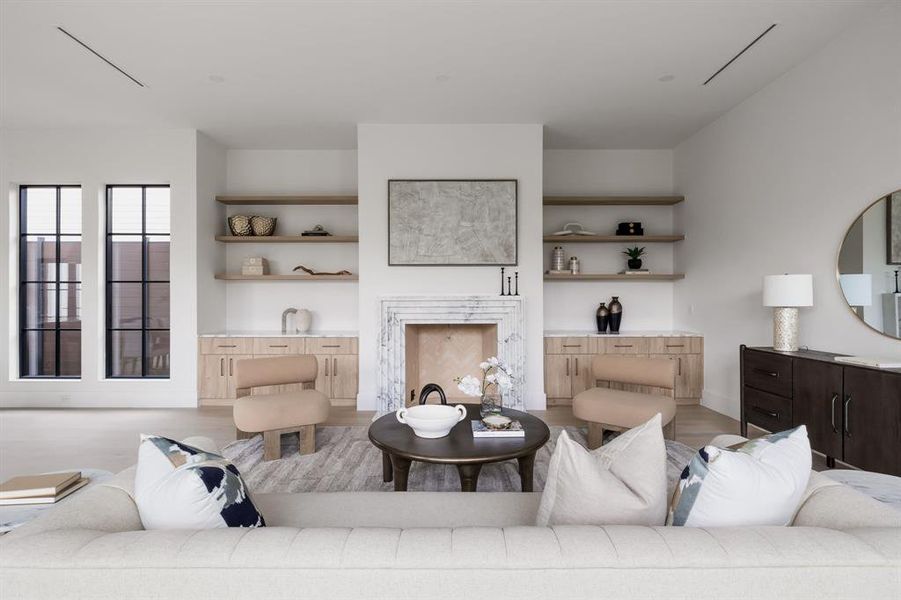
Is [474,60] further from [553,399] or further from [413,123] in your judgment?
[553,399]

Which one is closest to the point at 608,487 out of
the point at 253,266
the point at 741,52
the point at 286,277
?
the point at 741,52

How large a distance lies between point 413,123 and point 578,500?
14.5 ft

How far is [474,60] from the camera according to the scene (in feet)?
11.5

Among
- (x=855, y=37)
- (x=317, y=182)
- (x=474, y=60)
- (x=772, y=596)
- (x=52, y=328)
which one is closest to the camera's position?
(x=772, y=596)

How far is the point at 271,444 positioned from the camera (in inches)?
131

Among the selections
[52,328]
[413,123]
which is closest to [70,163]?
[52,328]

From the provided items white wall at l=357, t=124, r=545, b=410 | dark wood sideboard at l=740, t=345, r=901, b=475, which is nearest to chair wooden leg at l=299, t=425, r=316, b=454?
white wall at l=357, t=124, r=545, b=410

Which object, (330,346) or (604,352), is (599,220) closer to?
(604,352)

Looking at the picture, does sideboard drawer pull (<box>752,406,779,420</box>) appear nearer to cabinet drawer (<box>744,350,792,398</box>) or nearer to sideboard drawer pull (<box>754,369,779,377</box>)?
cabinet drawer (<box>744,350,792,398</box>)

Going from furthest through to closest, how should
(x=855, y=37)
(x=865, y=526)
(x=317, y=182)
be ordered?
(x=317, y=182) < (x=855, y=37) < (x=865, y=526)

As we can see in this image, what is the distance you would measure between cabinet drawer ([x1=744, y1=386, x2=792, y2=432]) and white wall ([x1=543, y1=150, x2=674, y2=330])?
221cm

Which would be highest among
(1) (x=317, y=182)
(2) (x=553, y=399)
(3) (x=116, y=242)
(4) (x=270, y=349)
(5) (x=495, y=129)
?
(5) (x=495, y=129)

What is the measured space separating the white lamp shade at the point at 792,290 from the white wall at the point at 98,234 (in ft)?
17.8

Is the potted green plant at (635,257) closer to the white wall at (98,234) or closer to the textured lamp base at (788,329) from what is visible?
the textured lamp base at (788,329)
